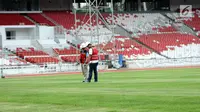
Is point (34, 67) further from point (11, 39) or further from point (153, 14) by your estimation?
point (153, 14)

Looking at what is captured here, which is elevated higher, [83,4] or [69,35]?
[83,4]

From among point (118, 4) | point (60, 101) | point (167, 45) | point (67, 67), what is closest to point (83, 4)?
point (118, 4)

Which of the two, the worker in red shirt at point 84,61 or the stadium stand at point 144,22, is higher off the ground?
the stadium stand at point 144,22

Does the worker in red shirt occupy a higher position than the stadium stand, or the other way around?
the stadium stand

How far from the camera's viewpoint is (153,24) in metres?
66.3

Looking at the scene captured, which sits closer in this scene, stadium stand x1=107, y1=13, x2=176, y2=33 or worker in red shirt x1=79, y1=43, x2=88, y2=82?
worker in red shirt x1=79, y1=43, x2=88, y2=82

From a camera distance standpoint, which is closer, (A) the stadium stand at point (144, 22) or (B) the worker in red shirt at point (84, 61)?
(B) the worker in red shirt at point (84, 61)

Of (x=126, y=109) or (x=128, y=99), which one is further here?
(x=128, y=99)

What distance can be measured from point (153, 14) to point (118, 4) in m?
4.67

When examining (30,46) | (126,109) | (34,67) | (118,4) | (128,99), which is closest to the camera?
(126,109)

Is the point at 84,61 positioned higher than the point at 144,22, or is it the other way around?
the point at 144,22

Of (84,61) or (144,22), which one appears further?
(144,22)

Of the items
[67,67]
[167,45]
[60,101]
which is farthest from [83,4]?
[60,101]

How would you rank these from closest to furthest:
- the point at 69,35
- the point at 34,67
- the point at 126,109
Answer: the point at 126,109 → the point at 34,67 → the point at 69,35
